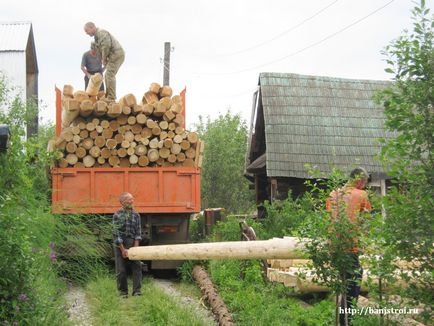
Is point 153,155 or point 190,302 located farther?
point 153,155

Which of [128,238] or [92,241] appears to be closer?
[128,238]

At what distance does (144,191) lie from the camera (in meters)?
13.2

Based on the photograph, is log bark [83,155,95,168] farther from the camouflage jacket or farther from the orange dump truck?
the camouflage jacket

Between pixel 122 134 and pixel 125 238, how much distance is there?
3008 mm

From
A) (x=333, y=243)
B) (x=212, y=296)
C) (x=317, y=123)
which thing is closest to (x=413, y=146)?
(x=333, y=243)

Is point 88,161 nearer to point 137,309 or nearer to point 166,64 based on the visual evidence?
point 137,309

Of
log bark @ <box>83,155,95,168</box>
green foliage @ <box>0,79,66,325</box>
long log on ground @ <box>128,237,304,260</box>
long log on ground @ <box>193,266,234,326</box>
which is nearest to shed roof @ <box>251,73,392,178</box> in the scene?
log bark @ <box>83,155,95,168</box>

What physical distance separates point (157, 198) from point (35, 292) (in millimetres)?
6370

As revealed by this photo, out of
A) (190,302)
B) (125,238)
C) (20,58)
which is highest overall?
(20,58)

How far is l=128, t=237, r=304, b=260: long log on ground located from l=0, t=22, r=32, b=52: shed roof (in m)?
17.0

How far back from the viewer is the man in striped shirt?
428 inches

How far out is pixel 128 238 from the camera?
11070mm

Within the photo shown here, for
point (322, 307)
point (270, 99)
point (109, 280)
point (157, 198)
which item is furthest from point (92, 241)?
point (270, 99)

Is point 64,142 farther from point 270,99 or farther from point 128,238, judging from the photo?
point 270,99
